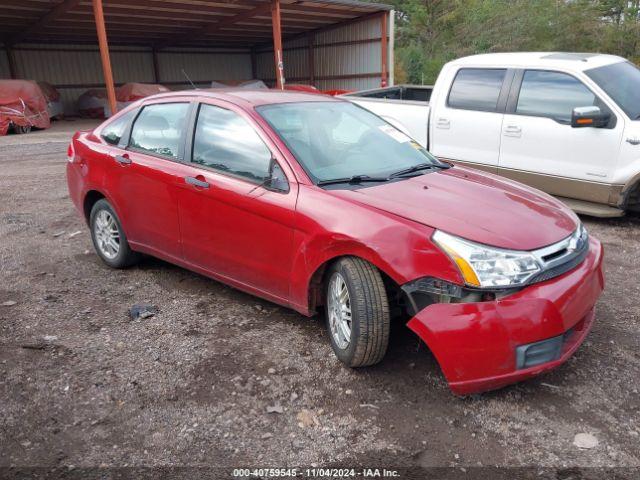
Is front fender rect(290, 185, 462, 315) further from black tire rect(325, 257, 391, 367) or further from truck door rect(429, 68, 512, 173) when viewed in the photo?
truck door rect(429, 68, 512, 173)

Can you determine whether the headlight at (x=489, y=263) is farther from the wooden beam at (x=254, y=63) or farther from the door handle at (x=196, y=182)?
the wooden beam at (x=254, y=63)

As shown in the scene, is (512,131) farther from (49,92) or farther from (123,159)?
(49,92)

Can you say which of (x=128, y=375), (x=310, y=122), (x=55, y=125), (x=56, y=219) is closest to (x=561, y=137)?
(x=310, y=122)

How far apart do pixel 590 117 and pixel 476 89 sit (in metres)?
1.60

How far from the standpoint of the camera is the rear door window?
4152 millimetres

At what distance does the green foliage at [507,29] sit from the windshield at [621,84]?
23990 mm

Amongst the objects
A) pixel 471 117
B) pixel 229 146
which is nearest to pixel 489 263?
pixel 229 146

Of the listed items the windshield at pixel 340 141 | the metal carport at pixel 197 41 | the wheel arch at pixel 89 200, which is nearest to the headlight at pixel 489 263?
the windshield at pixel 340 141

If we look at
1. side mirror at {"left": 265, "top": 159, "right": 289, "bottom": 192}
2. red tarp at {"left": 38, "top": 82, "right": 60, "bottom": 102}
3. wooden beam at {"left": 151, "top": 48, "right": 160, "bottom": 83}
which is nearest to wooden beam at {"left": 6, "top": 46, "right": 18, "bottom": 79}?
red tarp at {"left": 38, "top": 82, "right": 60, "bottom": 102}

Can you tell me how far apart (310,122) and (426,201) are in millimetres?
1211

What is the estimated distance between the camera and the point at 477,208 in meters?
3.07

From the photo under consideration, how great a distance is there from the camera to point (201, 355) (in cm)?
344

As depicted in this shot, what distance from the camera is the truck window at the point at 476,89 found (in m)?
6.59

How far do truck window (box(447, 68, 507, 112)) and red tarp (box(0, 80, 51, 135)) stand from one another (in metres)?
16.1
